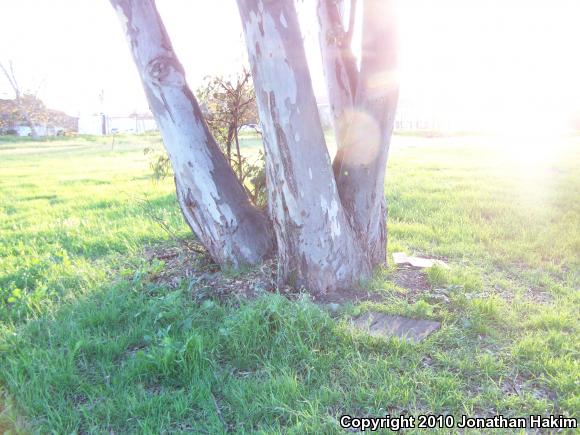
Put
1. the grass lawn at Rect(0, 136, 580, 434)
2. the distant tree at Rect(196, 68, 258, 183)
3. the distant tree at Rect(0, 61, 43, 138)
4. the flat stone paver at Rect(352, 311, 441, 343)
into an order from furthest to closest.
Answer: the distant tree at Rect(0, 61, 43, 138) < the distant tree at Rect(196, 68, 258, 183) < the flat stone paver at Rect(352, 311, 441, 343) < the grass lawn at Rect(0, 136, 580, 434)

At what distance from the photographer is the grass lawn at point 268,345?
222 cm

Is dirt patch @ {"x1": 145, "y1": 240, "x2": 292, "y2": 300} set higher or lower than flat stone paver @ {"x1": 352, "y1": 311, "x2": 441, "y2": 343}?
higher

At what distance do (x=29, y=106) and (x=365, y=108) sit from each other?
44262 millimetres

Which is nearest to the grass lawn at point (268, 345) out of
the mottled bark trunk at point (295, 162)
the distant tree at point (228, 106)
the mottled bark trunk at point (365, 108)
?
the mottled bark trunk at point (295, 162)

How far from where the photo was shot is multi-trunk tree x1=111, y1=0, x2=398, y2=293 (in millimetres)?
3062

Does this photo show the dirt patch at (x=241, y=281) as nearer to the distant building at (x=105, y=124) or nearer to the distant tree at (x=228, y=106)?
the distant tree at (x=228, y=106)

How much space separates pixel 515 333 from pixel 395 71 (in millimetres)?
2088

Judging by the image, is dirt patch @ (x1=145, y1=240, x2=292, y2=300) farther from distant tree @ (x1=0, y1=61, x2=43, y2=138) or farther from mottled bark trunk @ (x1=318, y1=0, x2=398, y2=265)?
distant tree @ (x1=0, y1=61, x2=43, y2=138)

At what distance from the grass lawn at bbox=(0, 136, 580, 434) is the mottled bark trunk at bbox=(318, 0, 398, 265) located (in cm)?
53

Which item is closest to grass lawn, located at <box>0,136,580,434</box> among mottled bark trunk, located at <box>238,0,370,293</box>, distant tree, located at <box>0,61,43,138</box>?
mottled bark trunk, located at <box>238,0,370,293</box>

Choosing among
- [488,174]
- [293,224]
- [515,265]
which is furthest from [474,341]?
[488,174]

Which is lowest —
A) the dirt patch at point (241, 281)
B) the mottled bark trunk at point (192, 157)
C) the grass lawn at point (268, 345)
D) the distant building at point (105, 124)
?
the grass lawn at point (268, 345)

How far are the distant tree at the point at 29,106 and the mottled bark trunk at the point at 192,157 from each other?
40.7m

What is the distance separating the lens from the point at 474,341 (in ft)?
9.12
